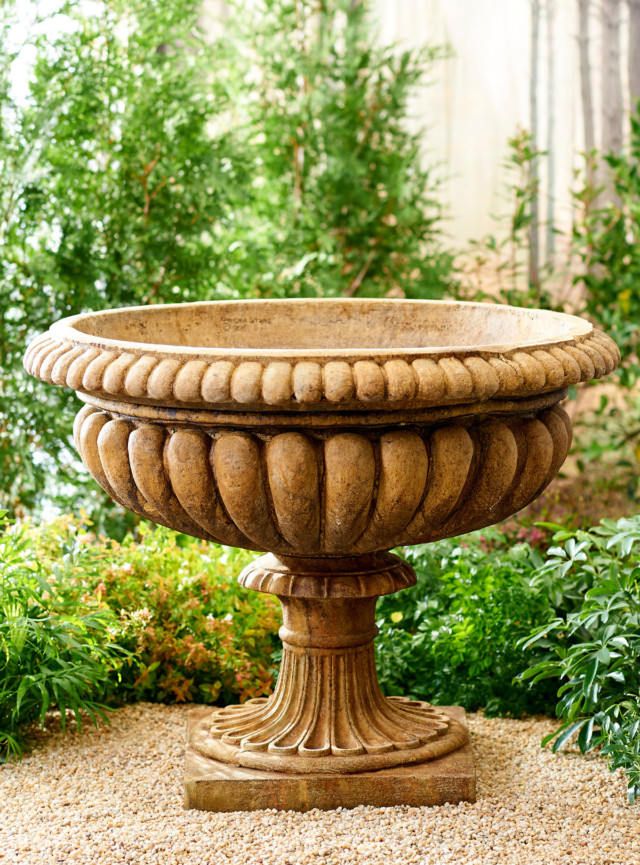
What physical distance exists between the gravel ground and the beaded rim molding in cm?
99

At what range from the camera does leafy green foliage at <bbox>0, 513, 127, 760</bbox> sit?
323cm

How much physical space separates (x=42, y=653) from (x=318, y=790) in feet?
2.92

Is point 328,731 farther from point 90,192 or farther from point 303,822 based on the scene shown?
point 90,192

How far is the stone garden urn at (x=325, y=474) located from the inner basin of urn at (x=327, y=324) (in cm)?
11

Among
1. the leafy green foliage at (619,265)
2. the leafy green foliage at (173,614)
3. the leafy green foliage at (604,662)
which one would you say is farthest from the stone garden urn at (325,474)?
the leafy green foliage at (619,265)

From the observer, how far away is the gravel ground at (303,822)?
8.80 ft

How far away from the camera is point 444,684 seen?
11.9ft

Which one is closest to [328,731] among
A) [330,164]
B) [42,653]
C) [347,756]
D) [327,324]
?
[347,756]

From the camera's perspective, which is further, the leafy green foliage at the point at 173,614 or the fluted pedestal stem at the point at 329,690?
the leafy green foliage at the point at 173,614

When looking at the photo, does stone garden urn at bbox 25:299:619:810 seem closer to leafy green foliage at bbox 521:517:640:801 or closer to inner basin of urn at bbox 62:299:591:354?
inner basin of urn at bbox 62:299:591:354

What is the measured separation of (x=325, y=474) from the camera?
2.56m

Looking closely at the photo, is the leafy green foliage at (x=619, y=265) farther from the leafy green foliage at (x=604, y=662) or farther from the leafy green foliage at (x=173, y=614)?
the leafy green foliage at (x=173, y=614)

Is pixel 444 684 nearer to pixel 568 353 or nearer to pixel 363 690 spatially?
pixel 363 690

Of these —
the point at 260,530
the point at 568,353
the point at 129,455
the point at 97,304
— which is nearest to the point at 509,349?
the point at 568,353
